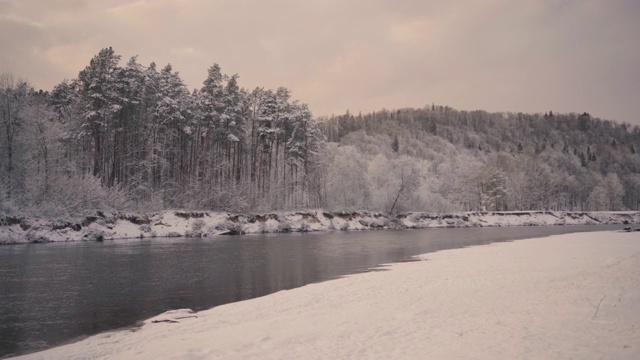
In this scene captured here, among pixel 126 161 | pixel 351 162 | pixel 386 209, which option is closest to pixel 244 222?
pixel 126 161

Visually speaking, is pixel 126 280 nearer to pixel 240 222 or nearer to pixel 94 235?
pixel 94 235

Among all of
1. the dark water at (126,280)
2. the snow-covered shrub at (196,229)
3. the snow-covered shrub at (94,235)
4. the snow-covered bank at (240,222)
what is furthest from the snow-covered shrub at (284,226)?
the dark water at (126,280)

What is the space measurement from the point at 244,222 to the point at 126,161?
16350mm

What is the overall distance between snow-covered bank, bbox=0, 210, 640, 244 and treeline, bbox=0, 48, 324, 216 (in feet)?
6.41

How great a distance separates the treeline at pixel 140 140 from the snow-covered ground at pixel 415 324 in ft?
101

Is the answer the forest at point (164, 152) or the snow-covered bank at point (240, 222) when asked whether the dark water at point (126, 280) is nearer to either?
the snow-covered bank at point (240, 222)

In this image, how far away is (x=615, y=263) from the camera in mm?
15062

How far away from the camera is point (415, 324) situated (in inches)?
360

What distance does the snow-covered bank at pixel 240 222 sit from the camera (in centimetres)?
3344

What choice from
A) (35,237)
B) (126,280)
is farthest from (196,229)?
(126,280)

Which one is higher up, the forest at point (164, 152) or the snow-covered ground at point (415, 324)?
the forest at point (164, 152)

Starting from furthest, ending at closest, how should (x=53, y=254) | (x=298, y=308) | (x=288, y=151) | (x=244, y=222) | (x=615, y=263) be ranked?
(x=288, y=151)
(x=244, y=222)
(x=53, y=254)
(x=615, y=263)
(x=298, y=308)

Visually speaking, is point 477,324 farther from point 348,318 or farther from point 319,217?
point 319,217

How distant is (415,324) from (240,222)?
1630 inches
